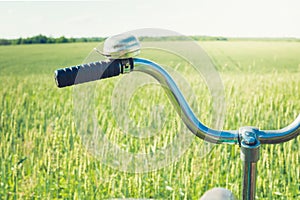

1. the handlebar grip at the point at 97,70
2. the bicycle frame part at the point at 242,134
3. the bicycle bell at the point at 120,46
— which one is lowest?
the bicycle frame part at the point at 242,134

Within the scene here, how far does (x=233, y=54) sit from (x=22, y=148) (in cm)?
696

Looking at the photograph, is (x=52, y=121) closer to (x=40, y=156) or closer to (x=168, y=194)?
(x=40, y=156)

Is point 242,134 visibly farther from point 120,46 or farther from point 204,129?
point 120,46

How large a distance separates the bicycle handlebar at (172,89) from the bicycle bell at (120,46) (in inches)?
1.4

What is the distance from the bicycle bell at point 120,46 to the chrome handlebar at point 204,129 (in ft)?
0.25

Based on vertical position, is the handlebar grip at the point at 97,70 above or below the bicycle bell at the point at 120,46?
below

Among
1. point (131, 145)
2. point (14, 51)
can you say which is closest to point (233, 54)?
point (14, 51)

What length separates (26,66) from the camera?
8.92m

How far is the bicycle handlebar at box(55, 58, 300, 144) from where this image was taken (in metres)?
0.83

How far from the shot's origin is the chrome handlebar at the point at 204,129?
0.87 metres

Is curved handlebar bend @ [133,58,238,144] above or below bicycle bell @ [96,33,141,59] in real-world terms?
below

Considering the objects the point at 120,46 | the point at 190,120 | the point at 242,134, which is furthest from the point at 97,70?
the point at 242,134

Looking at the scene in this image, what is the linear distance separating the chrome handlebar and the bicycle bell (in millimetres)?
77

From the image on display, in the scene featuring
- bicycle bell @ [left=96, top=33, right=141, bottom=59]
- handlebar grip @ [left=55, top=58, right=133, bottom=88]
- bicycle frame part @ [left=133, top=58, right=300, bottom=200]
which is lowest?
bicycle frame part @ [left=133, top=58, right=300, bottom=200]
